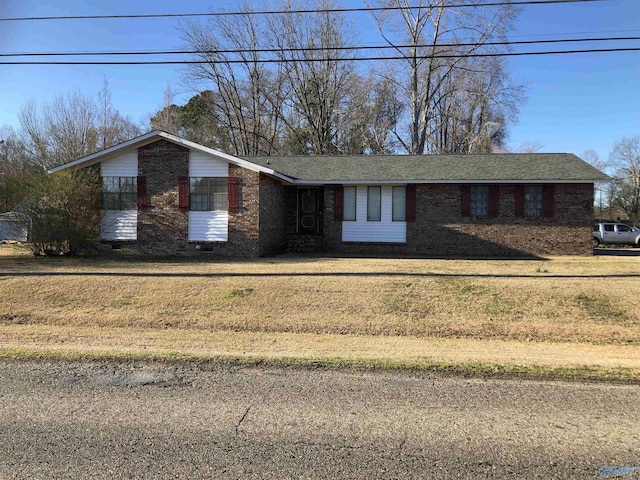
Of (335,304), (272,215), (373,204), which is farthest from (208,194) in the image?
(335,304)

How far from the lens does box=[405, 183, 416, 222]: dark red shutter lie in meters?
18.0

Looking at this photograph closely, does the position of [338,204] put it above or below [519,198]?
below

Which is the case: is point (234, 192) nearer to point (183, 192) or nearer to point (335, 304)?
point (183, 192)

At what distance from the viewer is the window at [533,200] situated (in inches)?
692

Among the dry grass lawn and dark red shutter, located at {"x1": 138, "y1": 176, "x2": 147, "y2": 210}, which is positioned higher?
dark red shutter, located at {"x1": 138, "y1": 176, "x2": 147, "y2": 210}

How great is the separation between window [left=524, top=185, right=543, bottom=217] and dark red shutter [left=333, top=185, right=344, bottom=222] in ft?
22.6

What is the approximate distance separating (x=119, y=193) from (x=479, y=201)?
13.2 meters

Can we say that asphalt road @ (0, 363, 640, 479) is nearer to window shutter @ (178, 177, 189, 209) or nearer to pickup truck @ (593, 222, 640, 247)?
window shutter @ (178, 177, 189, 209)

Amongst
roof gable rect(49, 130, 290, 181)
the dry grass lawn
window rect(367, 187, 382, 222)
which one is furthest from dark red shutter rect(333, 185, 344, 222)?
the dry grass lawn

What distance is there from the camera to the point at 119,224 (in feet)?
55.0

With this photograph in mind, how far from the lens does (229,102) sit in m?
36.8

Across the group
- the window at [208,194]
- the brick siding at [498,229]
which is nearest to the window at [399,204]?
the brick siding at [498,229]

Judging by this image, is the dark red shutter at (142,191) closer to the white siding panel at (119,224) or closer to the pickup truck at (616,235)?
the white siding panel at (119,224)

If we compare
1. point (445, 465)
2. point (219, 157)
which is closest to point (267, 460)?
point (445, 465)
